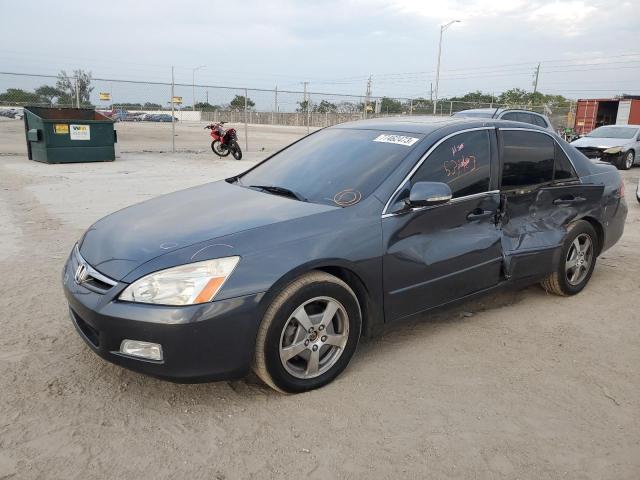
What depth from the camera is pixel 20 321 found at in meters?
3.98

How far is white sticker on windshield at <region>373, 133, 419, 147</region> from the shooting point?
3713mm

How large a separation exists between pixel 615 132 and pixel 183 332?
58.4ft

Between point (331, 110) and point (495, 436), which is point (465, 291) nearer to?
point (495, 436)

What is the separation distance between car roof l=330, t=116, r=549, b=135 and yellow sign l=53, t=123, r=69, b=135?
11.5 m

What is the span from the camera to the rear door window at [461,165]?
366 centimetres

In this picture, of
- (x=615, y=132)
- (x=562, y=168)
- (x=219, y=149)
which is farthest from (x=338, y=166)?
(x=615, y=132)

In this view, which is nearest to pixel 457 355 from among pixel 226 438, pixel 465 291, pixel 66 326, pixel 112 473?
pixel 465 291

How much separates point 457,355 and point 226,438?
171 centimetres

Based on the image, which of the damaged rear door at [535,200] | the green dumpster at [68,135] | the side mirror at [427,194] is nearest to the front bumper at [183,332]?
the side mirror at [427,194]

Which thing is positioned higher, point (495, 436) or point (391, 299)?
point (391, 299)

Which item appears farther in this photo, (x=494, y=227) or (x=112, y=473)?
(x=494, y=227)

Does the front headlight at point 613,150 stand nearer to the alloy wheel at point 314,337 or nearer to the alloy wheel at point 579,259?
the alloy wheel at point 579,259

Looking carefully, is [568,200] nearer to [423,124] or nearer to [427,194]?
[423,124]

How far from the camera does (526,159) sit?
4.31 meters
